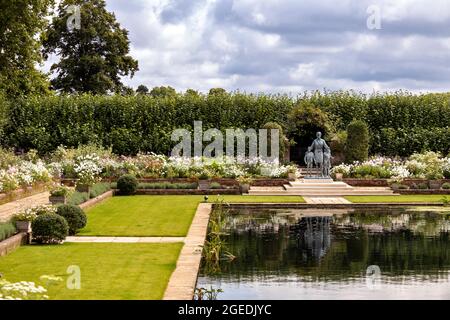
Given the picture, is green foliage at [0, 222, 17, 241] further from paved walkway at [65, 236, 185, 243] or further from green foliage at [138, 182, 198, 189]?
green foliage at [138, 182, 198, 189]

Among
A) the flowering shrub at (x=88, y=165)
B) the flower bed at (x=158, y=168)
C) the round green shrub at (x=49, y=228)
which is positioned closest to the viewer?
the round green shrub at (x=49, y=228)

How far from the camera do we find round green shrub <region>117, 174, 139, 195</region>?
2653cm

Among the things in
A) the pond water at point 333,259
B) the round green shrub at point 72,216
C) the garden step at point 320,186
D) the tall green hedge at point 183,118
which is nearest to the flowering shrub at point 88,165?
the tall green hedge at point 183,118

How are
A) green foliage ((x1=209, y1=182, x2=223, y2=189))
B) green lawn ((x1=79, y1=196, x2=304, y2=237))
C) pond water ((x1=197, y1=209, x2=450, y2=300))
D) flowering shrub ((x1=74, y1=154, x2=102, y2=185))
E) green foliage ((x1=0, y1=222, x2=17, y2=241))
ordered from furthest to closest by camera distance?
flowering shrub ((x1=74, y1=154, x2=102, y2=185)) → green foliage ((x1=209, y1=182, x2=223, y2=189)) → green lawn ((x1=79, y1=196, x2=304, y2=237)) → green foliage ((x1=0, y1=222, x2=17, y2=241)) → pond water ((x1=197, y1=209, x2=450, y2=300))

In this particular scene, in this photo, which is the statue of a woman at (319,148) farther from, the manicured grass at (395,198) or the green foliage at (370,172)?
the manicured grass at (395,198)

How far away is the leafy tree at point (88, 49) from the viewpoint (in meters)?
49.1

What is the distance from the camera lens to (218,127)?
3725 centimetres

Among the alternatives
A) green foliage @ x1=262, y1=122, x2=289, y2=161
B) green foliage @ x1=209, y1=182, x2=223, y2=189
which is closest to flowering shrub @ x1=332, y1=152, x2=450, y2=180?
green foliage @ x1=262, y1=122, x2=289, y2=161

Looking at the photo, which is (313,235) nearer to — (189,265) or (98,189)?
(189,265)

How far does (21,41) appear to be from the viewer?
29.2 metres

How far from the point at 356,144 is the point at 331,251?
2093 centimetres

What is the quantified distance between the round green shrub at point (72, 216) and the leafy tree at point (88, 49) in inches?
1337

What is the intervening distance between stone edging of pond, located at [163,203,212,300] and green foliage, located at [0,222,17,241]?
10.6ft
